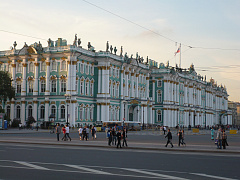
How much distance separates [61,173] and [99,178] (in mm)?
1909

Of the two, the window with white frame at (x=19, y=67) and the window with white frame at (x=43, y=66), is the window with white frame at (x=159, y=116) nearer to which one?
the window with white frame at (x=43, y=66)

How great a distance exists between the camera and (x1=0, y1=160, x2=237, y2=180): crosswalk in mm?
15172

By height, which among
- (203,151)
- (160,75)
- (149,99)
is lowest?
(203,151)

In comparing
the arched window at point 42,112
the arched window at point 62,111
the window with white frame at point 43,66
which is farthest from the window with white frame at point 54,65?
the arched window at point 42,112

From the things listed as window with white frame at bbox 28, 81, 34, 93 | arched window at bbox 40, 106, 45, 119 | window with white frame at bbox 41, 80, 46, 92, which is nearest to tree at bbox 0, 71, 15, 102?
arched window at bbox 40, 106, 45, 119

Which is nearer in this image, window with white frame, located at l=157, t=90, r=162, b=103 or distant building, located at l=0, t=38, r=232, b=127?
distant building, located at l=0, t=38, r=232, b=127

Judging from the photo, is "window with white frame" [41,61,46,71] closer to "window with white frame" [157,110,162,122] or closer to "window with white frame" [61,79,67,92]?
"window with white frame" [61,79,67,92]

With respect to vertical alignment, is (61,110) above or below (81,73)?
below

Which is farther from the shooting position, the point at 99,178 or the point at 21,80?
the point at 21,80

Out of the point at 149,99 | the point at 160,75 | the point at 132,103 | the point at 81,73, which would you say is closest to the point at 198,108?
the point at 160,75

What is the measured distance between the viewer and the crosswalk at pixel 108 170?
49.8ft

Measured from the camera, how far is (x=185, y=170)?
17.2 meters

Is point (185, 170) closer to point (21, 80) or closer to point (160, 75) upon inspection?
point (21, 80)

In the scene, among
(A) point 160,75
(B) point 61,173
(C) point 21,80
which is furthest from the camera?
(A) point 160,75
